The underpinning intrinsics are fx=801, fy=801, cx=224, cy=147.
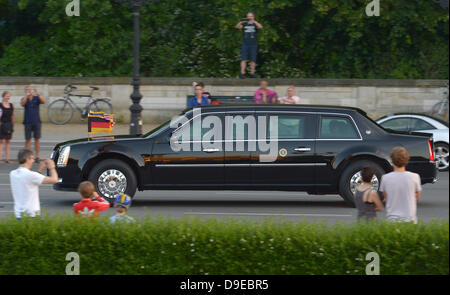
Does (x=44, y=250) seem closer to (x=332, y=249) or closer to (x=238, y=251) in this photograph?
(x=238, y=251)

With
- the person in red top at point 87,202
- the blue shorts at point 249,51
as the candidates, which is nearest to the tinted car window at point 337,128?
the person in red top at point 87,202

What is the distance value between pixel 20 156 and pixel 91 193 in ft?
2.87

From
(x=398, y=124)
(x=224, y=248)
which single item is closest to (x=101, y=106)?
(x=398, y=124)

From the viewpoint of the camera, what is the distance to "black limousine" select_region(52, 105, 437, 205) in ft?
42.5

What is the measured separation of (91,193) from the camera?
29.2ft

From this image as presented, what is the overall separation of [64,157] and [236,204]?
9.97ft

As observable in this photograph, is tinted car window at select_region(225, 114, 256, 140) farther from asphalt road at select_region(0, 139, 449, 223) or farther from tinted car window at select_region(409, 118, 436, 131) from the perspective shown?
tinted car window at select_region(409, 118, 436, 131)

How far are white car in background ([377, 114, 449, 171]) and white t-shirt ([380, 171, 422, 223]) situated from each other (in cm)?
1128

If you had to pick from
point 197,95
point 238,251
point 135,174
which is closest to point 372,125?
point 135,174

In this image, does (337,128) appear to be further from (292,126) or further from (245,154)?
(245,154)

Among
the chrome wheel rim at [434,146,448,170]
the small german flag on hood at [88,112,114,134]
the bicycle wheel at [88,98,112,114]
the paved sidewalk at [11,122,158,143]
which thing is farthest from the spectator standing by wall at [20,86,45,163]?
the chrome wheel rim at [434,146,448,170]

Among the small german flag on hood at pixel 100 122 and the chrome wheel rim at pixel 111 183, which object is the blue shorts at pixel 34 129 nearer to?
the small german flag on hood at pixel 100 122

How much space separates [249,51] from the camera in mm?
26984

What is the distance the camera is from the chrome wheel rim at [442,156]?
18688 mm
